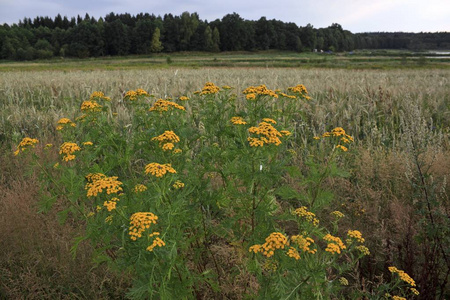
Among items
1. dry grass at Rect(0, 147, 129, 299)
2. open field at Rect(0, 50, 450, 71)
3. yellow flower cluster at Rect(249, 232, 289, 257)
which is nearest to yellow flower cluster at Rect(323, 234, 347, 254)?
yellow flower cluster at Rect(249, 232, 289, 257)

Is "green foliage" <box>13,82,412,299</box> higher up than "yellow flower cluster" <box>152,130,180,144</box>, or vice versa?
"yellow flower cluster" <box>152,130,180,144</box>

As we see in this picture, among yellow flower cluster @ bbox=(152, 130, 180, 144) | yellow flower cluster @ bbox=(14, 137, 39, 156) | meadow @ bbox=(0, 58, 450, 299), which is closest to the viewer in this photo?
meadow @ bbox=(0, 58, 450, 299)

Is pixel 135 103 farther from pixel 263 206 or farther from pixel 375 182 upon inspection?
pixel 375 182

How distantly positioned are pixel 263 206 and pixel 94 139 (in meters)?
1.40

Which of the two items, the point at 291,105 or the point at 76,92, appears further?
the point at 76,92

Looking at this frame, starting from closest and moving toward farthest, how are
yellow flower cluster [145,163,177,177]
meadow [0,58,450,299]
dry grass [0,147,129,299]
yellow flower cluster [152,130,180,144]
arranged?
yellow flower cluster [145,163,177,177] < meadow [0,58,450,299] < yellow flower cluster [152,130,180,144] < dry grass [0,147,129,299]

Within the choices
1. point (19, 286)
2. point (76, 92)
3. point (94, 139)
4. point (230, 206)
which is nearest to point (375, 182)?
point (230, 206)

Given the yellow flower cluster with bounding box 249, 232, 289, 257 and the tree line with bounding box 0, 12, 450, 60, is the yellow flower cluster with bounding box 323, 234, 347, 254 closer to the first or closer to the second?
the yellow flower cluster with bounding box 249, 232, 289, 257

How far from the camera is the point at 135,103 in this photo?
251cm

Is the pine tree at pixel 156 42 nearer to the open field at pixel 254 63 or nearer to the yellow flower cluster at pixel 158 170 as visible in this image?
the open field at pixel 254 63

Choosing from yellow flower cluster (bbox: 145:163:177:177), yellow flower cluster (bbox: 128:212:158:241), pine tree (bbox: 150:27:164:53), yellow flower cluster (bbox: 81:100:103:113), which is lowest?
yellow flower cluster (bbox: 128:212:158:241)

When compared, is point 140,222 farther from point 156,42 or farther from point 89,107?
point 156,42

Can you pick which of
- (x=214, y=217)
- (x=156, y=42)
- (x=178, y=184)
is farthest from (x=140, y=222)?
(x=156, y=42)

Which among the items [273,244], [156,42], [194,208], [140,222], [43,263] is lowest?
[43,263]
